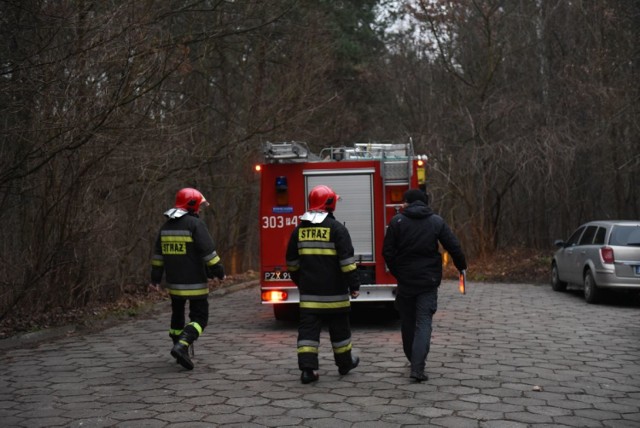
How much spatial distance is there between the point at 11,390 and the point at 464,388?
14.6 feet

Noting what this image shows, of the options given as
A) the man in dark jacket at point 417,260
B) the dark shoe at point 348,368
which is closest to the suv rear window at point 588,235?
the man in dark jacket at point 417,260

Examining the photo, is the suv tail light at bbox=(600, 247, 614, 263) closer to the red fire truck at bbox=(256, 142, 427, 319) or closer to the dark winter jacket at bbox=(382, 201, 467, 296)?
the red fire truck at bbox=(256, 142, 427, 319)

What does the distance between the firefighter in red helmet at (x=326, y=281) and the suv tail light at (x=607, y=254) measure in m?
8.21

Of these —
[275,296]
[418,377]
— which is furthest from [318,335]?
[275,296]

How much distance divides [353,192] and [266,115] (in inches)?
309

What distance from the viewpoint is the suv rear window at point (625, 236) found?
48.5 ft

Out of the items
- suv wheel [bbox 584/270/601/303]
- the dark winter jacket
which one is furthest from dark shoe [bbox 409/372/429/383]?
suv wheel [bbox 584/270/601/303]

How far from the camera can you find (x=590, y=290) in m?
15.1

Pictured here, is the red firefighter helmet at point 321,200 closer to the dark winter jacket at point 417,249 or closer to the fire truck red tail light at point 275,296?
the dark winter jacket at point 417,249

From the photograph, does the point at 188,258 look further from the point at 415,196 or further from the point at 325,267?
the point at 415,196

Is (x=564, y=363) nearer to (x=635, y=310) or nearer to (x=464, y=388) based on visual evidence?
(x=464, y=388)

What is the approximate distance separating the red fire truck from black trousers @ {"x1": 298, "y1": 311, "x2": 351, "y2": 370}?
3735mm

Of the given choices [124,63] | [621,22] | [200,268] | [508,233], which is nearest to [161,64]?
[124,63]

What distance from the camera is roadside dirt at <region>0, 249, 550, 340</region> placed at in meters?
11.8
